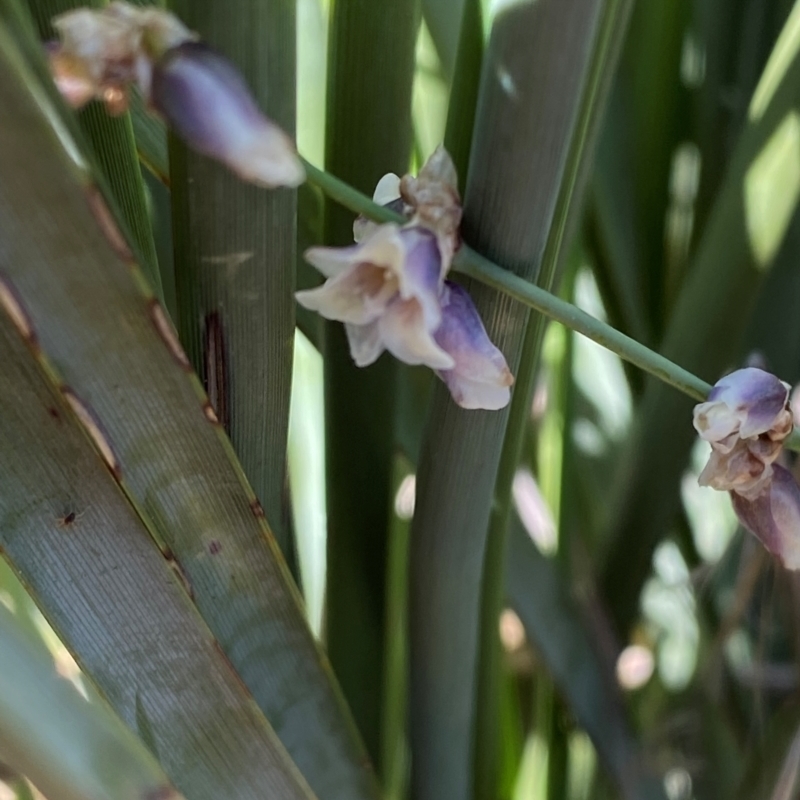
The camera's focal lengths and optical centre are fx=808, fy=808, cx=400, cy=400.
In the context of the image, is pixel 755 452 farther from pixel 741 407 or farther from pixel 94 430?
pixel 94 430

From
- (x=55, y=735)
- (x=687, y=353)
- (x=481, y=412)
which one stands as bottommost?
(x=55, y=735)

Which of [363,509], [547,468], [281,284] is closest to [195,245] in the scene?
[281,284]

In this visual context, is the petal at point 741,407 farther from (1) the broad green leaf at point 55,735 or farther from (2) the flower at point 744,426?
(1) the broad green leaf at point 55,735

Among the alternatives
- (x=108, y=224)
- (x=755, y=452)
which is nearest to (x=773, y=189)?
(x=755, y=452)

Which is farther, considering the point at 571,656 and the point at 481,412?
the point at 571,656

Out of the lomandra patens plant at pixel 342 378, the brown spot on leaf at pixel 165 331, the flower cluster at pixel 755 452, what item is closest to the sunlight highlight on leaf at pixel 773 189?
the lomandra patens plant at pixel 342 378

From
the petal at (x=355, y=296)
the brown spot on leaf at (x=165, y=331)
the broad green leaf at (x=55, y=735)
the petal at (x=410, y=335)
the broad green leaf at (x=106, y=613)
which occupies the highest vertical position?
the petal at (x=355, y=296)

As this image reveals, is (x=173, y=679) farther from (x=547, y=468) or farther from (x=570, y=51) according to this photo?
(x=547, y=468)

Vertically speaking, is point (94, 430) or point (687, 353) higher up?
point (687, 353)
